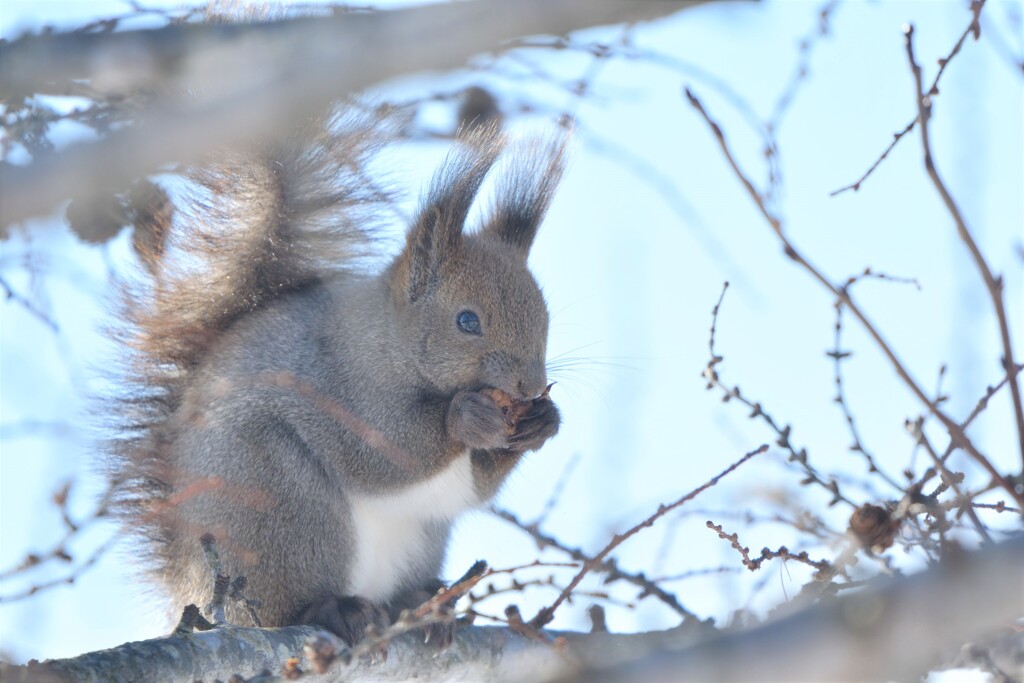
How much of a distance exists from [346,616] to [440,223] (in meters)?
1.33

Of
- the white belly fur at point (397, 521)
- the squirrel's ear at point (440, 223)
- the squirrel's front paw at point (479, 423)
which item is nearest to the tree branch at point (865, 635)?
the squirrel's front paw at point (479, 423)

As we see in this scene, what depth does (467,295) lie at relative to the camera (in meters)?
3.64

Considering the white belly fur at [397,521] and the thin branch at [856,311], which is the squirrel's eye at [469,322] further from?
the thin branch at [856,311]

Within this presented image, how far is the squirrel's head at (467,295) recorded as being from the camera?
11.5ft

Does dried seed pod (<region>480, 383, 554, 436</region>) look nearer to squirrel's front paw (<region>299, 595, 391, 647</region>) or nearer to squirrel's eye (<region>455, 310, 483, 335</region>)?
squirrel's eye (<region>455, 310, 483, 335</region>)

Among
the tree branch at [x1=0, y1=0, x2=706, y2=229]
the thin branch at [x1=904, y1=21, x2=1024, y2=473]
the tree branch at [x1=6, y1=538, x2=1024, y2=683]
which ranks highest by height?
the tree branch at [x1=0, y1=0, x2=706, y2=229]

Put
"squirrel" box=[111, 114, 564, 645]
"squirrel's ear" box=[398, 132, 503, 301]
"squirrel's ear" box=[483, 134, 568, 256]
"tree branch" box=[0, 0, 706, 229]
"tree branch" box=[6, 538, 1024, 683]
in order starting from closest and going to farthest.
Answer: "tree branch" box=[6, 538, 1024, 683] < "tree branch" box=[0, 0, 706, 229] < "squirrel" box=[111, 114, 564, 645] < "squirrel's ear" box=[398, 132, 503, 301] < "squirrel's ear" box=[483, 134, 568, 256]

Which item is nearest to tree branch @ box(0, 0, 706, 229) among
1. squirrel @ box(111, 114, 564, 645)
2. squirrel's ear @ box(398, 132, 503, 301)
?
squirrel @ box(111, 114, 564, 645)

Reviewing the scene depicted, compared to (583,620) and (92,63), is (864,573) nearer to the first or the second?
(583,620)

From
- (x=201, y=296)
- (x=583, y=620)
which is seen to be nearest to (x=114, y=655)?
(x=583, y=620)

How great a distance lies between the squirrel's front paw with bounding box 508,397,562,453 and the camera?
3342mm

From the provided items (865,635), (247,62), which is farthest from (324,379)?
(865,635)

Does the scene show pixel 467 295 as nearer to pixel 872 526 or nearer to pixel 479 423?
pixel 479 423

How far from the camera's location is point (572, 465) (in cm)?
344
